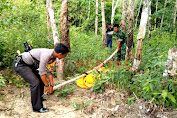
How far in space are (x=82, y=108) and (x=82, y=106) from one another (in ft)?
0.13

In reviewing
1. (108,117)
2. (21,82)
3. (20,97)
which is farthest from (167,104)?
(21,82)

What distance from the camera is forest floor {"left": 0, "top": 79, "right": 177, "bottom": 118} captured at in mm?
2721

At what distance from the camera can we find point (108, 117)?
9.12 ft

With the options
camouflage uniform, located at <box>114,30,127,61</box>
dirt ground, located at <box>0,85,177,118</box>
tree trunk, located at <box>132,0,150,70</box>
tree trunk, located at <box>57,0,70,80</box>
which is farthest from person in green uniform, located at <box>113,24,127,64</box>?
dirt ground, located at <box>0,85,177,118</box>

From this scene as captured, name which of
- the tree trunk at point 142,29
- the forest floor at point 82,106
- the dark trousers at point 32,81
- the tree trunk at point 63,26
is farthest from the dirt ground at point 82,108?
the tree trunk at point 142,29

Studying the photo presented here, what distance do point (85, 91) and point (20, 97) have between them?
1550mm

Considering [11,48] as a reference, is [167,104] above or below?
below

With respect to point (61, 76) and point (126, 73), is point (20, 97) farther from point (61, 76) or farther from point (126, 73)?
point (126, 73)

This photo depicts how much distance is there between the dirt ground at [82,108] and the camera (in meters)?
2.72

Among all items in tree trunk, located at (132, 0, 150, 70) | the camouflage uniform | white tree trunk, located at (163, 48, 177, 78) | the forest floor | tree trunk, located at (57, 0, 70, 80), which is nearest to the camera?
white tree trunk, located at (163, 48, 177, 78)

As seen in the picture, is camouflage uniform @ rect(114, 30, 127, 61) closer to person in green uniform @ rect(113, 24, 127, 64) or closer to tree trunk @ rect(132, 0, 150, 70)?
person in green uniform @ rect(113, 24, 127, 64)

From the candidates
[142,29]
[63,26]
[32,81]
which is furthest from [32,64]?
[142,29]

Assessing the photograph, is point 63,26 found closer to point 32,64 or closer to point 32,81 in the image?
point 32,64

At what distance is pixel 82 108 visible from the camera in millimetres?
3037
